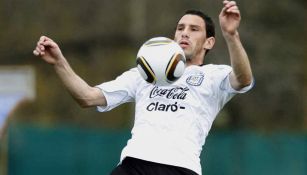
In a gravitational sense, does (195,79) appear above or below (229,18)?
below

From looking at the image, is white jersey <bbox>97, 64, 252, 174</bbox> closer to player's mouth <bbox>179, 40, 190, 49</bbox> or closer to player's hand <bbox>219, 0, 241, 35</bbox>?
player's mouth <bbox>179, 40, 190, 49</bbox>

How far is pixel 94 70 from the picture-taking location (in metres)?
28.7

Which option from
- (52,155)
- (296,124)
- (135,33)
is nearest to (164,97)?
(52,155)

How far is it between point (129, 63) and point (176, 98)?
60.4ft

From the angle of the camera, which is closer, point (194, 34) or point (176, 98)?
point (176, 98)

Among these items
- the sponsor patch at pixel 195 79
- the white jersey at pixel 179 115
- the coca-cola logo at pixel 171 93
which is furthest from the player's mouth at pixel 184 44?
the coca-cola logo at pixel 171 93

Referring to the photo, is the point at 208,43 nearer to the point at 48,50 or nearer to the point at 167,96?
the point at 167,96

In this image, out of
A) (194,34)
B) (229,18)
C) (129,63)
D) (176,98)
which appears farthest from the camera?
(129,63)

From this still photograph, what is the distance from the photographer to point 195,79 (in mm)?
9117

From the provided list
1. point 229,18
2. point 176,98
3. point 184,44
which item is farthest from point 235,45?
point 184,44

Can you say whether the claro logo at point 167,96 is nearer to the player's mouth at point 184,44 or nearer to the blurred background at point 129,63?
the player's mouth at point 184,44

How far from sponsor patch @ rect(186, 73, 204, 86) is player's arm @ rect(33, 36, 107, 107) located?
0.83 m

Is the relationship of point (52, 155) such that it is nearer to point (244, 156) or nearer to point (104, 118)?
point (244, 156)

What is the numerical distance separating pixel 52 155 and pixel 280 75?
9.47 metres
